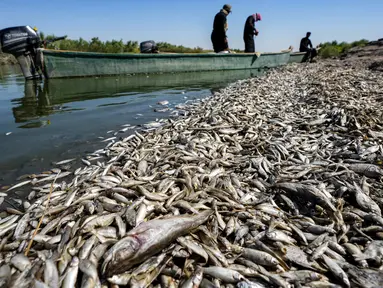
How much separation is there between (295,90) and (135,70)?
31.3ft

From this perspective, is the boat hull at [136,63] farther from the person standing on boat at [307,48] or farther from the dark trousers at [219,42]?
the person standing on boat at [307,48]

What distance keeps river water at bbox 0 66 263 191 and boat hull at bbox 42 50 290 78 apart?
66 centimetres

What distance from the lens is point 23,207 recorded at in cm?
307

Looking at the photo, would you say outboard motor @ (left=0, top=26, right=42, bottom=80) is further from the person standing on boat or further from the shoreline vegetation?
the person standing on boat

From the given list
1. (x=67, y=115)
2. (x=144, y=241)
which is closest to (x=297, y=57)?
(x=67, y=115)

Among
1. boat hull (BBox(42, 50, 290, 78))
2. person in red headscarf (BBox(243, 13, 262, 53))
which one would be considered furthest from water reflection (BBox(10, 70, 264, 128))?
person in red headscarf (BBox(243, 13, 262, 53))

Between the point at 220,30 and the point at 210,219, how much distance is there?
1610 cm

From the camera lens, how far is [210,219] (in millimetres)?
2457

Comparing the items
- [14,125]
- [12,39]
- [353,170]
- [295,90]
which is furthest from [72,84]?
[353,170]

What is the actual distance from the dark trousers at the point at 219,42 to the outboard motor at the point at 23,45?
1035 centimetres

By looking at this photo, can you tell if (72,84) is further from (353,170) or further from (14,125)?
(353,170)

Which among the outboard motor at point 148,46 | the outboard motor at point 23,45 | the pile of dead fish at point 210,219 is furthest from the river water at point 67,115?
the outboard motor at point 148,46

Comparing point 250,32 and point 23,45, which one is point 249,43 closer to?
point 250,32

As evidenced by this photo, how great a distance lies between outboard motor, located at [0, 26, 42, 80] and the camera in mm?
11359
